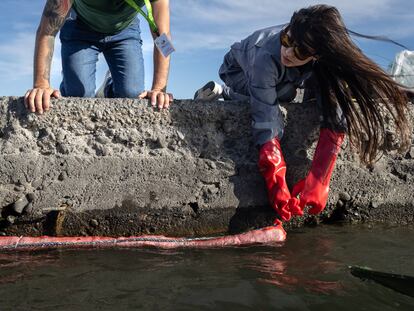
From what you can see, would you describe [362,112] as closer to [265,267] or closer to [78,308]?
[265,267]

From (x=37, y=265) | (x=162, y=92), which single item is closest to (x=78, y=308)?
(x=37, y=265)

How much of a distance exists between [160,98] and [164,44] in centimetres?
39

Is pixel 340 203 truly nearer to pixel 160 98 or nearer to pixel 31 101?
pixel 160 98

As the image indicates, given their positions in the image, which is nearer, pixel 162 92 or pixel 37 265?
pixel 37 265

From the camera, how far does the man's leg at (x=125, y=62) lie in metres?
3.33

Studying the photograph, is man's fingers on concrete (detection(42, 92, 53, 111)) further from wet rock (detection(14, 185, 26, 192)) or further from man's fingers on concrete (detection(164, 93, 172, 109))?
man's fingers on concrete (detection(164, 93, 172, 109))

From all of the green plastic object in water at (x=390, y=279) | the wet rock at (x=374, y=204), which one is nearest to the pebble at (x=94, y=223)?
the green plastic object in water at (x=390, y=279)

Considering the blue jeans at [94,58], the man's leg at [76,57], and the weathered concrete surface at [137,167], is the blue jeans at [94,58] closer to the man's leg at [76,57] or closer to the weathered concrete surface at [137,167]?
the man's leg at [76,57]

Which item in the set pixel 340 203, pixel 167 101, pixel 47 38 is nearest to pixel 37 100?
pixel 47 38

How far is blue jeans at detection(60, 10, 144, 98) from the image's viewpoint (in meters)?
3.24

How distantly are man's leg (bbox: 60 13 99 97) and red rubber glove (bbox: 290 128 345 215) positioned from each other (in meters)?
1.60

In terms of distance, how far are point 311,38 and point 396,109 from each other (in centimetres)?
67

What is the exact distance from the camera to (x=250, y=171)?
8.91 ft

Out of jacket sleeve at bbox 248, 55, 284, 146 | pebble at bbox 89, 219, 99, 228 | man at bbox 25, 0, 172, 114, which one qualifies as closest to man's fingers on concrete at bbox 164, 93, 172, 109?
man at bbox 25, 0, 172, 114
